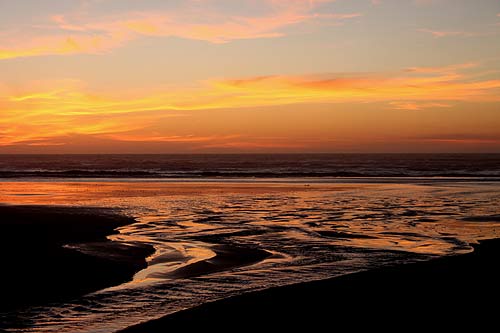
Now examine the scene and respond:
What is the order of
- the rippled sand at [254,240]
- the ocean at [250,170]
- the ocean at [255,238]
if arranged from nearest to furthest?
the ocean at [255,238] → the rippled sand at [254,240] → the ocean at [250,170]

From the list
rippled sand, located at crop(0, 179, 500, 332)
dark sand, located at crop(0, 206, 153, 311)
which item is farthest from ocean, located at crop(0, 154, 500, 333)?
dark sand, located at crop(0, 206, 153, 311)

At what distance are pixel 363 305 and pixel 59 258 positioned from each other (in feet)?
23.6

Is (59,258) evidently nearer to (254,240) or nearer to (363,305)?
(254,240)

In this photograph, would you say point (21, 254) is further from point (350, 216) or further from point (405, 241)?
point (350, 216)

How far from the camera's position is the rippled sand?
29.6ft

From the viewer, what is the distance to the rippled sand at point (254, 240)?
903cm

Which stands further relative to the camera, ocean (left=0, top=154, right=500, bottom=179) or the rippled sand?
ocean (left=0, top=154, right=500, bottom=179)

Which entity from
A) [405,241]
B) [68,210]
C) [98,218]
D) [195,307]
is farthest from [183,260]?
[68,210]

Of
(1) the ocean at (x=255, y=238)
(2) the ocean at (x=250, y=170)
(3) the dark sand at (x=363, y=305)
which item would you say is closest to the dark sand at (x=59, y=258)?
(1) the ocean at (x=255, y=238)

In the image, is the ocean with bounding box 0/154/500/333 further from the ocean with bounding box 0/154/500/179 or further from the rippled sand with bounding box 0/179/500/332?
the ocean with bounding box 0/154/500/179

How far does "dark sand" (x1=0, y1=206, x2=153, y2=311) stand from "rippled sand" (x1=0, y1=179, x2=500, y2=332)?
0.50 metres

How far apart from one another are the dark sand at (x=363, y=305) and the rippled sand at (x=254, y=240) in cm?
70

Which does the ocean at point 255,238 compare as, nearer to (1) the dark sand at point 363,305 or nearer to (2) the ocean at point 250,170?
(1) the dark sand at point 363,305

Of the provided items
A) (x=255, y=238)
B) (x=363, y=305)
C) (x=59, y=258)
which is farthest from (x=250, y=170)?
(x=363, y=305)
